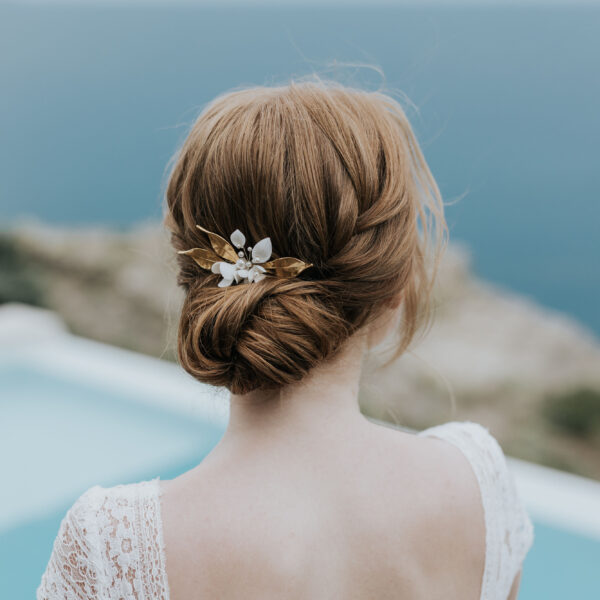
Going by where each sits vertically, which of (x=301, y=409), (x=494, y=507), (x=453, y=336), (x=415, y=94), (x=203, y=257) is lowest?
(x=453, y=336)

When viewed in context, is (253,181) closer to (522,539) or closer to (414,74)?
(522,539)

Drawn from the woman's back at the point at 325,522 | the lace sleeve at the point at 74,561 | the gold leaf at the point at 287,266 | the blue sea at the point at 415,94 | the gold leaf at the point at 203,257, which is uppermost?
the gold leaf at the point at 287,266

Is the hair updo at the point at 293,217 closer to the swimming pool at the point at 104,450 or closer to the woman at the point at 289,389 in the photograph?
the woman at the point at 289,389

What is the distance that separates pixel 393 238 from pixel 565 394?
5.37 metres

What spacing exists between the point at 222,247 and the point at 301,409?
227 millimetres

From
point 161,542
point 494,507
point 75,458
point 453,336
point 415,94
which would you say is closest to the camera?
point 161,542

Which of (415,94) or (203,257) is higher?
(203,257)

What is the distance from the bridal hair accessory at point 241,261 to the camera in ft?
2.80

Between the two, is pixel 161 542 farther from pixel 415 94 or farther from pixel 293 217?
pixel 415 94

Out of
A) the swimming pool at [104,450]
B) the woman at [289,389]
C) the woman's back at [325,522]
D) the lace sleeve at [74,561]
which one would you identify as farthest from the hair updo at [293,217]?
the swimming pool at [104,450]

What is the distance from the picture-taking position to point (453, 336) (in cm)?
645

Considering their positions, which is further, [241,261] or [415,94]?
[415,94]

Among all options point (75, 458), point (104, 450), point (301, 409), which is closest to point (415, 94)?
point (104, 450)

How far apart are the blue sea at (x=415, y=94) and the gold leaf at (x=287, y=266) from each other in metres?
3.88
